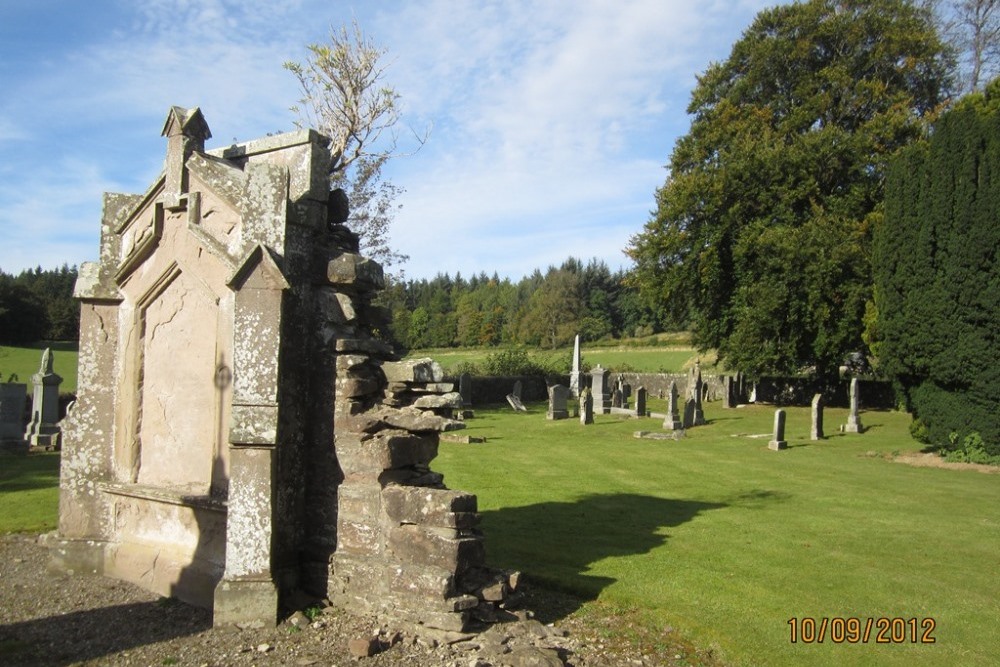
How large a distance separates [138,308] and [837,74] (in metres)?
30.3

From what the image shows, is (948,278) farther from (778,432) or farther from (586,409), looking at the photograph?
(586,409)

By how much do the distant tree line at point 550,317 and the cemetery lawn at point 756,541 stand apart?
50228mm

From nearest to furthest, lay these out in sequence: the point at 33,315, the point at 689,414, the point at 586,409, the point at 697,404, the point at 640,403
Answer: the point at 689,414 → the point at 586,409 → the point at 697,404 → the point at 640,403 → the point at 33,315

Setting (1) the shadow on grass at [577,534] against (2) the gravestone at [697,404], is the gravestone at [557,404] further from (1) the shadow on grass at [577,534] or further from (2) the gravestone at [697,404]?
(1) the shadow on grass at [577,534]

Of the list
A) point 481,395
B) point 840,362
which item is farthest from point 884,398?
point 481,395

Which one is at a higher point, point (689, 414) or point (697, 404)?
point (697, 404)

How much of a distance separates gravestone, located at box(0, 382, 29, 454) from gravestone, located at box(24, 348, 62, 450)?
29cm

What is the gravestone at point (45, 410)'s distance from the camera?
19.5 m

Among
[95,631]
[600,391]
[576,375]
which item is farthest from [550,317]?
[95,631]

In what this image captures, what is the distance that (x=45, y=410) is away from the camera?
19.9 m

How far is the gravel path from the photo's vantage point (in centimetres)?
552
